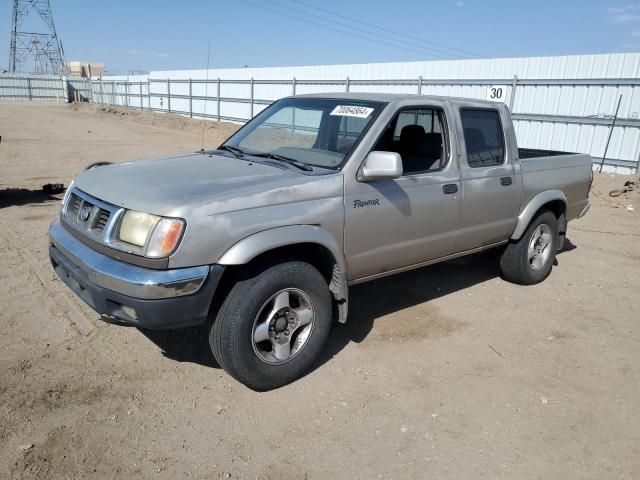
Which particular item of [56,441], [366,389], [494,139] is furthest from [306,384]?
[494,139]

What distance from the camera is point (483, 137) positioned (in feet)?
15.6

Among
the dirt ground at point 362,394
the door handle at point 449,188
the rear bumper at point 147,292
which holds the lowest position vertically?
the dirt ground at point 362,394

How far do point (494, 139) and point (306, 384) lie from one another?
2.95 metres

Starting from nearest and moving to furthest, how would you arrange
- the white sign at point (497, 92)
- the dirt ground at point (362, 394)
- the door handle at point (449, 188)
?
1. the dirt ground at point (362, 394)
2. the door handle at point (449, 188)
3. the white sign at point (497, 92)

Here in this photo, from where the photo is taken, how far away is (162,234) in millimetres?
2850

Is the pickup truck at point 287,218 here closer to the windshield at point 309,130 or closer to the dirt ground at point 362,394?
the windshield at point 309,130

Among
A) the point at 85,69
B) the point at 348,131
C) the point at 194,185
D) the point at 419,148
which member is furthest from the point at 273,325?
the point at 85,69

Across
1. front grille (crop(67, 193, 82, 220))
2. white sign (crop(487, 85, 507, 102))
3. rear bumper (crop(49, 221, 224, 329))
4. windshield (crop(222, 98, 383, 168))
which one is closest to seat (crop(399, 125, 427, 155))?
windshield (crop(222, 98, 383, 168))

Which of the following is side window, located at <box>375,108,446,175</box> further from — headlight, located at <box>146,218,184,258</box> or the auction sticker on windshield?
headlight, located at <box>146,218,184,258</box>

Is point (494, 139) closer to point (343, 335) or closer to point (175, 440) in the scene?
A: point (343, 335)

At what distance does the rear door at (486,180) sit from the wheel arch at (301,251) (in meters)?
1.48

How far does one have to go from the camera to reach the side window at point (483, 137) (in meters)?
4.55

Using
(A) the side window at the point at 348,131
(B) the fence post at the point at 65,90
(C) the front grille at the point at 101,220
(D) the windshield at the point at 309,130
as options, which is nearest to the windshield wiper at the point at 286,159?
(D) the windshield at the point at 309,130

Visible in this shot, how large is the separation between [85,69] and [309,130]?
64.4m
